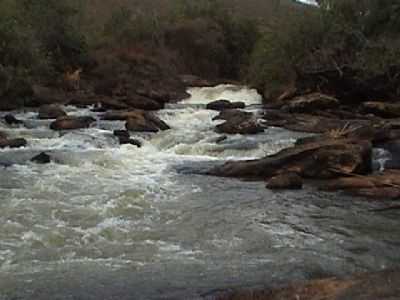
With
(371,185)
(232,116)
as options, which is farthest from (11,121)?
(371,185)

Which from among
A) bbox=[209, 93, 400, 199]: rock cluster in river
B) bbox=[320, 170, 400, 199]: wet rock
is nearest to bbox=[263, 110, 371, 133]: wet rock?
bbox=[209, 93, 400, 199]: rock cluster in river

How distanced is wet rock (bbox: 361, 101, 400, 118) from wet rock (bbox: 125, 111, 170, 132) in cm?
902

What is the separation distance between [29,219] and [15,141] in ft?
30.0

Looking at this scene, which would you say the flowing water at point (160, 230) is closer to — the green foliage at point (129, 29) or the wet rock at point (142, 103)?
the wet rock at point (142, 103)

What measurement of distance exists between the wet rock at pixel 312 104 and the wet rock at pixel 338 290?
20.8 metres

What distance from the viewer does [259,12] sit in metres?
73.8

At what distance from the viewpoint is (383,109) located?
2748cm

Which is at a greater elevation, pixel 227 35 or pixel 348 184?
pixel 227 35

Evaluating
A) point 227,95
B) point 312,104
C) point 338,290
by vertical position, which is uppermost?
point 338,290

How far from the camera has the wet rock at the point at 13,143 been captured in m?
20.6

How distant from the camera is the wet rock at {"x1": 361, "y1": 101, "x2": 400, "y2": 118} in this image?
88.1 ft

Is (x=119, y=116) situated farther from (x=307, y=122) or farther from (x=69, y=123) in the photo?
(x=307, y=122)

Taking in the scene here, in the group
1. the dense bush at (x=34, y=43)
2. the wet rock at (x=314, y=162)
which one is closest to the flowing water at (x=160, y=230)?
the wet rock at (x=314, y=162)

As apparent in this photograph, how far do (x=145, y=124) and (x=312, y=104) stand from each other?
8.42 meters
